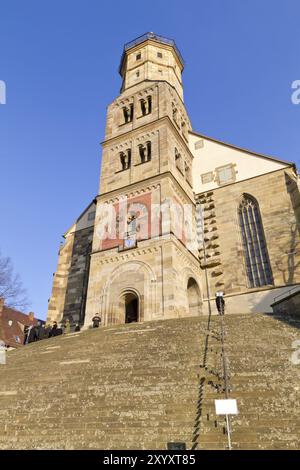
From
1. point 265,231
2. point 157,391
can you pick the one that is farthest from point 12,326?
point 157,391

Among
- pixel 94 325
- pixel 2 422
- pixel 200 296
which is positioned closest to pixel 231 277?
pixel 200 296

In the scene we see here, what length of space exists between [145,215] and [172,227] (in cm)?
216

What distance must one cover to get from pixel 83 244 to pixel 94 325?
9.69m

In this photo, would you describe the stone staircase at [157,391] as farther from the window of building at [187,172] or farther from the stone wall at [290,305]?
the window of building at [187,172]

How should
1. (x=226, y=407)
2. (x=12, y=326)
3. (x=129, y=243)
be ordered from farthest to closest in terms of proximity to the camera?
1. (x=12, y=326)
2. (x=129, y=243)
3. (x=226, y=407)

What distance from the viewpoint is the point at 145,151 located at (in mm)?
24438

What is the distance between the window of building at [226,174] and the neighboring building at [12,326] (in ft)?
83.3

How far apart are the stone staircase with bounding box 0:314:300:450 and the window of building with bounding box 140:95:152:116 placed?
18911mm

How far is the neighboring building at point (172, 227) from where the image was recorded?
63.3 ft

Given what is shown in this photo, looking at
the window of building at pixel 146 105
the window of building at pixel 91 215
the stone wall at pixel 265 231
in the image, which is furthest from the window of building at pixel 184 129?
the window of building at pixel 91 215

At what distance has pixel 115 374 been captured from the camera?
9859 mm

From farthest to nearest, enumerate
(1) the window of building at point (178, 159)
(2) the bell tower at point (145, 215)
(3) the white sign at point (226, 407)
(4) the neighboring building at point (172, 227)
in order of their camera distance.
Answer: (1) the window of building at point (178, 159) < (4) the neighboring building at point (172, 227) < (2) the bell tower at point (145, 215) < (3) the white sign at point (226, 407)

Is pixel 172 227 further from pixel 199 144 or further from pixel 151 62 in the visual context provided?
pixel 151 62
